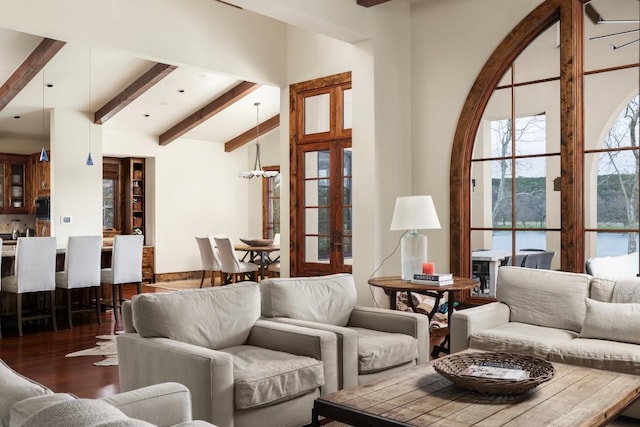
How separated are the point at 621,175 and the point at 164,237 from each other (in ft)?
26.4

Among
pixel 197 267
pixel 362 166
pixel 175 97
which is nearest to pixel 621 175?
pixel 362 166

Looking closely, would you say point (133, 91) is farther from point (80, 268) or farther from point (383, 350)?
point (383, 350)

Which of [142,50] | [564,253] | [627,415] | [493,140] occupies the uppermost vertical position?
[142,50]

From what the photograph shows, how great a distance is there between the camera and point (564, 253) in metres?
5.00

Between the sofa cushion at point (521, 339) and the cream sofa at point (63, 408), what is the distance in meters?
2.40

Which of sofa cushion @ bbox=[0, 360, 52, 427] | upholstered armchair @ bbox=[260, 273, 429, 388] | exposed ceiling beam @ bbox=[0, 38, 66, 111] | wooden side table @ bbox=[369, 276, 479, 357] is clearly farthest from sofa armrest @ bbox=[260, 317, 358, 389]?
exposed ceiling beam @ bbox=[0, 38, 66, 111]

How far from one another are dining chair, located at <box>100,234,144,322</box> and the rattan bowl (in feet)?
15.9

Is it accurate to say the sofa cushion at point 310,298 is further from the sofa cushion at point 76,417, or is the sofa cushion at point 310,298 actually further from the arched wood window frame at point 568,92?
the sofa cushion at point 76,417

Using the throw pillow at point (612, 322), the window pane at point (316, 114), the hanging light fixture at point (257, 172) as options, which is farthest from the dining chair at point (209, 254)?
the throw pillow at point (612, 322)

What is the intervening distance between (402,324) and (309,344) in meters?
0.85

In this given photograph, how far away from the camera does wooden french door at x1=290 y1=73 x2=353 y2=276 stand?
20.0 feet

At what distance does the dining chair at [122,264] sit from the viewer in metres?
6.74

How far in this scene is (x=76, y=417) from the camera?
1230 mm

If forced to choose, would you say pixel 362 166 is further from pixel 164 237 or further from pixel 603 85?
pixel 164 237
